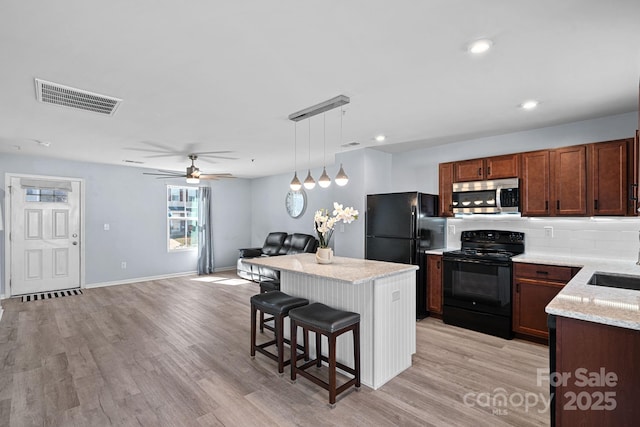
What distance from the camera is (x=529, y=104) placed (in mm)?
3010

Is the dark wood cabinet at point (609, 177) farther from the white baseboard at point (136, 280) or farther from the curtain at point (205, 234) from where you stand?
the white baseboard at point (136, 280)

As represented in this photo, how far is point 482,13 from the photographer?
1.69 m

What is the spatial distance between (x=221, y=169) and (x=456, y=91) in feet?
17.9

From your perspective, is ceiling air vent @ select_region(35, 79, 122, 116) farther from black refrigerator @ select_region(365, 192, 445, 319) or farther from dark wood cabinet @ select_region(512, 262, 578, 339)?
dark wood cabinet @ select_region(512, 262, 578, 339)

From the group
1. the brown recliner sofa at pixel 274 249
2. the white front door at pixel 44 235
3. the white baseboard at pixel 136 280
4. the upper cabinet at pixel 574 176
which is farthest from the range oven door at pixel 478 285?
the white front door at pixel 44 235

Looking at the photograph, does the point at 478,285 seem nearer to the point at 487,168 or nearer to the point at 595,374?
the point at 487,168

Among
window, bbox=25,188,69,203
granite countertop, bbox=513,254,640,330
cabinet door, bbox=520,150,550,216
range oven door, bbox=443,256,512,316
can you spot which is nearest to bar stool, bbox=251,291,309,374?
granite countertop, bbox=513,254,640,330

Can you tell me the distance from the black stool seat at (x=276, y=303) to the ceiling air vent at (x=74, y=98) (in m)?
2.29

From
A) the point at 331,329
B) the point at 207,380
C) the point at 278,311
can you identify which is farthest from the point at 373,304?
the point at 207,380

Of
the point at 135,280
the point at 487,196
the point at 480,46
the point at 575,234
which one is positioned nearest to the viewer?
the point at 480,46

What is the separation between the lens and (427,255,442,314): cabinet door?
4316mm

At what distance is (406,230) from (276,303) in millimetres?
2164

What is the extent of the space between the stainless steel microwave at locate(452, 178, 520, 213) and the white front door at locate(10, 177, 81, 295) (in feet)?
22.5

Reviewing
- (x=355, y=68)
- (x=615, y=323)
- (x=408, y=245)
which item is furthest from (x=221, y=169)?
(x=615, y=323)
